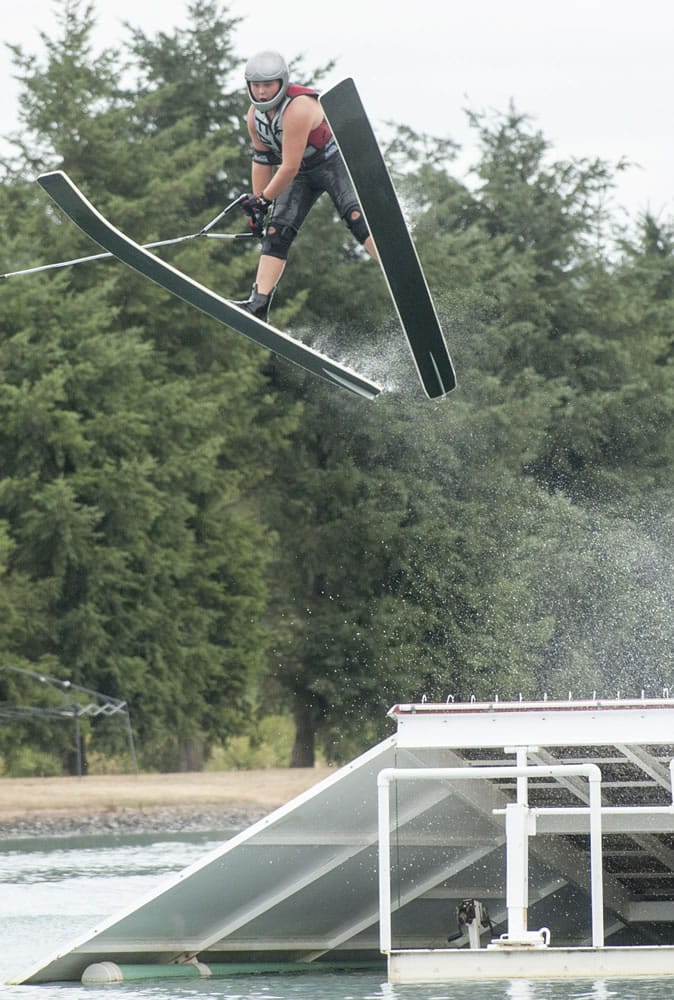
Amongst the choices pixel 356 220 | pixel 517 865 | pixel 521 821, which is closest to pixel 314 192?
pixel 356 220

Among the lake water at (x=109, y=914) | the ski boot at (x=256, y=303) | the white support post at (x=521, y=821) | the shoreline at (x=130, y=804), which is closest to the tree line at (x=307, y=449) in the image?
the shoreline at (x=130, y=804)

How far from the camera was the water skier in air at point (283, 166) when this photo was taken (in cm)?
1141

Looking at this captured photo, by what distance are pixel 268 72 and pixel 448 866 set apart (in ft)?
17.4

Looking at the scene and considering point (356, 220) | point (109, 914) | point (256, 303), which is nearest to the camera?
point (356, 220)

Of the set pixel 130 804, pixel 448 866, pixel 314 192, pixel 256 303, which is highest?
pixel 314 192

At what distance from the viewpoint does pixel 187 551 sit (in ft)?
114

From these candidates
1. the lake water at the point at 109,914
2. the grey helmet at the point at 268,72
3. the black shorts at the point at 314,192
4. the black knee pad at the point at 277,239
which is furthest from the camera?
the black knee pad at the point at 277,239

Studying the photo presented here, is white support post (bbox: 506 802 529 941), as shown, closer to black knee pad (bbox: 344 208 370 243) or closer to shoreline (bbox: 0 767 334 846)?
black knee pad (bbox: 344 208 370 243)

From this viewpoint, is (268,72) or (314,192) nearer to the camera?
(268,72)

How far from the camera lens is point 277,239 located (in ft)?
40.9

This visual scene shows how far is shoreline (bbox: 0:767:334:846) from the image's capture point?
27.7 m

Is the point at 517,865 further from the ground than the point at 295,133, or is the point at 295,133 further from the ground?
the point at 295,133

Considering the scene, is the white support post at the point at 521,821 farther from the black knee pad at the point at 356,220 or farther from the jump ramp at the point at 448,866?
the black knee pad at the point at 356,220

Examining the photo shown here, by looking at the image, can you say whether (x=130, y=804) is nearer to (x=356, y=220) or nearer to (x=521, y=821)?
(x=356, y=220)
